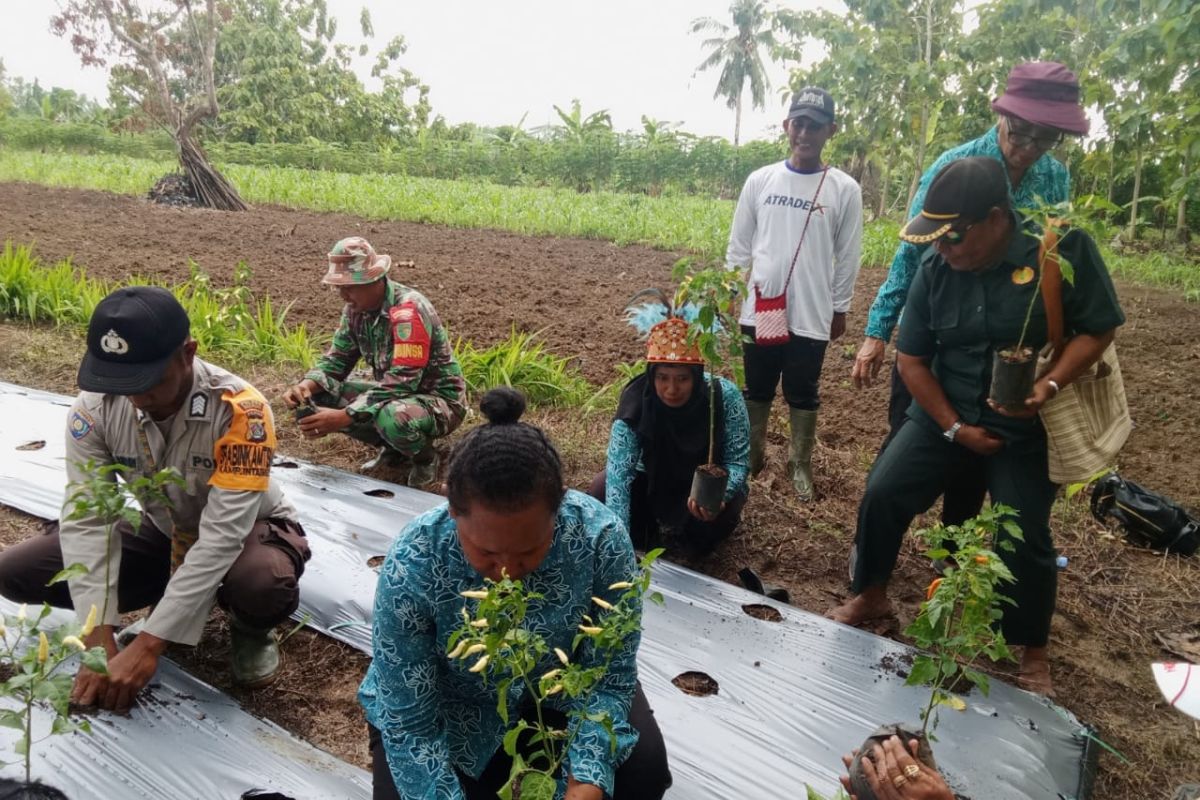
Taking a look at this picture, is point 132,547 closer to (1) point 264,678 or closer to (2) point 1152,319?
(1) point 264,678

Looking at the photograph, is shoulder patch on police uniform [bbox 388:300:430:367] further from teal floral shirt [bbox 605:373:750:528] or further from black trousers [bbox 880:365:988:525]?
black trousers [bbox 880:365:988:525]

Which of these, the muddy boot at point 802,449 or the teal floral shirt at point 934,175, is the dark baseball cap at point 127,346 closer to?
the teal floral shirt at point 934,175

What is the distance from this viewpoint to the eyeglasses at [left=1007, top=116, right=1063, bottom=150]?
2.40 meters

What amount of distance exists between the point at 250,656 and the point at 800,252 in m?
2.45

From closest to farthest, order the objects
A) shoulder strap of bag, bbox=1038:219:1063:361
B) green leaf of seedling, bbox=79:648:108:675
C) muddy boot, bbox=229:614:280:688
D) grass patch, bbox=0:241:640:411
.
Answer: green leaf of seedling, bbox=79:648:108:675 < shoulder strap of bag, bbox=1038:219:1063:361 < muddy boot, bbox=229:614:280:688 < grass patch, bbox=0:241:640:411

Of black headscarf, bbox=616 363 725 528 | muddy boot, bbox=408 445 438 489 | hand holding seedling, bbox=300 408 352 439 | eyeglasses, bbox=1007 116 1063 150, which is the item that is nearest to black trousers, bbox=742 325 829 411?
black headscarf, bbox=616 363 725 528

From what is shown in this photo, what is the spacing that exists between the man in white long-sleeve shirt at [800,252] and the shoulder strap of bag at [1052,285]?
1240 millimetres

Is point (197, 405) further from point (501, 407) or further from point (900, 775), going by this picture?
point (900, 775)

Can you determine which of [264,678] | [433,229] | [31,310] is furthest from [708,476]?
[433,229]

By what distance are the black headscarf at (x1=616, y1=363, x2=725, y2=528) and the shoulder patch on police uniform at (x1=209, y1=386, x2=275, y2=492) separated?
1.17 meters

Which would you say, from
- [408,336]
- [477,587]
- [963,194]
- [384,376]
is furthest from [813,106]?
[477,587]

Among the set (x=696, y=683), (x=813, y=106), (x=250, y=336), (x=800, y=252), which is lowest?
(x=696, y=683)

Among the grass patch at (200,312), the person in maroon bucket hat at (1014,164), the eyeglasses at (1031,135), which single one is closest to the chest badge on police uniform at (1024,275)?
the person in maroon bucket hat at (1014,164)

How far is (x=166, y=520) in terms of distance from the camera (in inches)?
86.0
